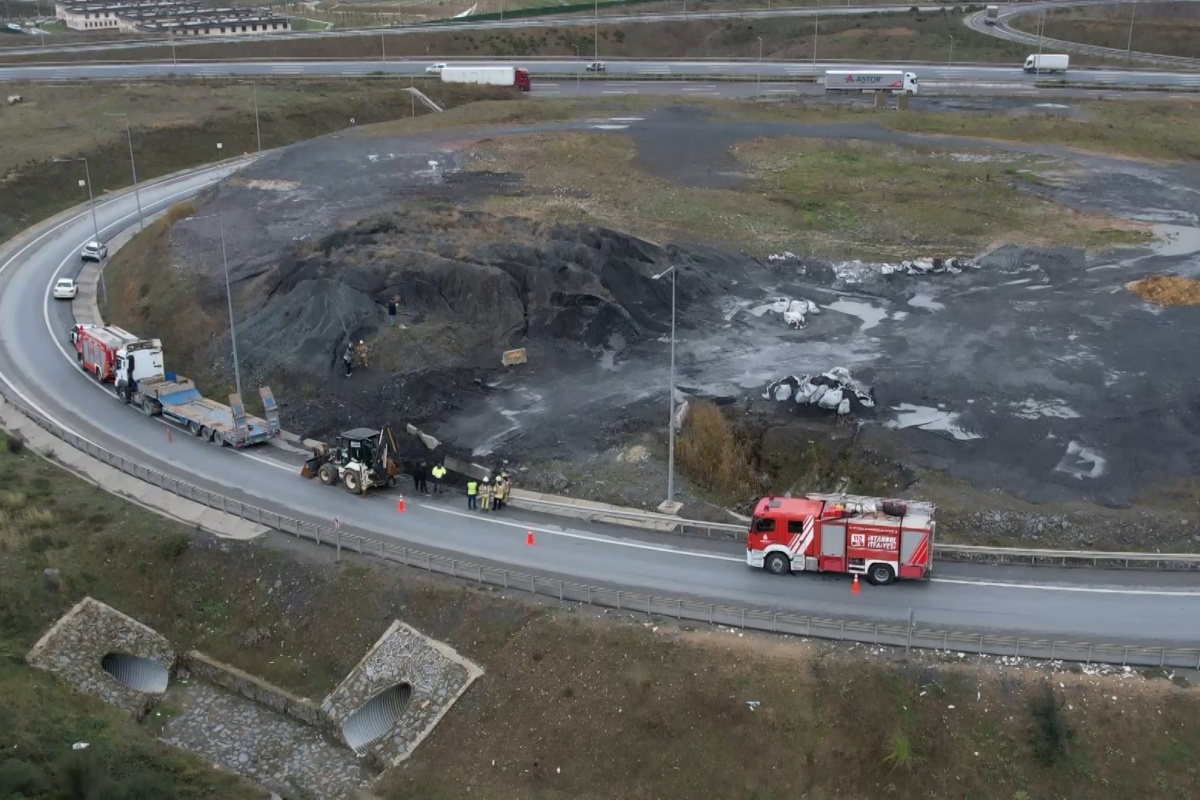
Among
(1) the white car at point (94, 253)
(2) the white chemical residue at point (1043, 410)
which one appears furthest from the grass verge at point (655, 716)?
(1) the white car at point (94, 253)

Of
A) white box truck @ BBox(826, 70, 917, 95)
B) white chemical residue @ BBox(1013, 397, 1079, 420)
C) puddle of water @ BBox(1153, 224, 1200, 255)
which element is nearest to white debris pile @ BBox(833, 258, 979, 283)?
puddle of water @ BBox(1153, 224, 1200, 255)

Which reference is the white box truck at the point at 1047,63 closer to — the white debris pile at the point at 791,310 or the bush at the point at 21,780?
the white debris pile at the point at 791,310

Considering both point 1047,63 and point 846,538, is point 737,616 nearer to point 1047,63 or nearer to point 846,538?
point 846,538

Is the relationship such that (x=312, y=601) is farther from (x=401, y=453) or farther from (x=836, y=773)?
(x=836, y=773)

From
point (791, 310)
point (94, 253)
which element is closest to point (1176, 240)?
point (791, 310)

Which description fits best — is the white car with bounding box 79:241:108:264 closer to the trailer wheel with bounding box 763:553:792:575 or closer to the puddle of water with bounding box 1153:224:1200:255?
the trailer wheel with bounding box 763:553:792:575

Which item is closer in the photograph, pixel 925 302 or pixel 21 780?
pixel 21 780
